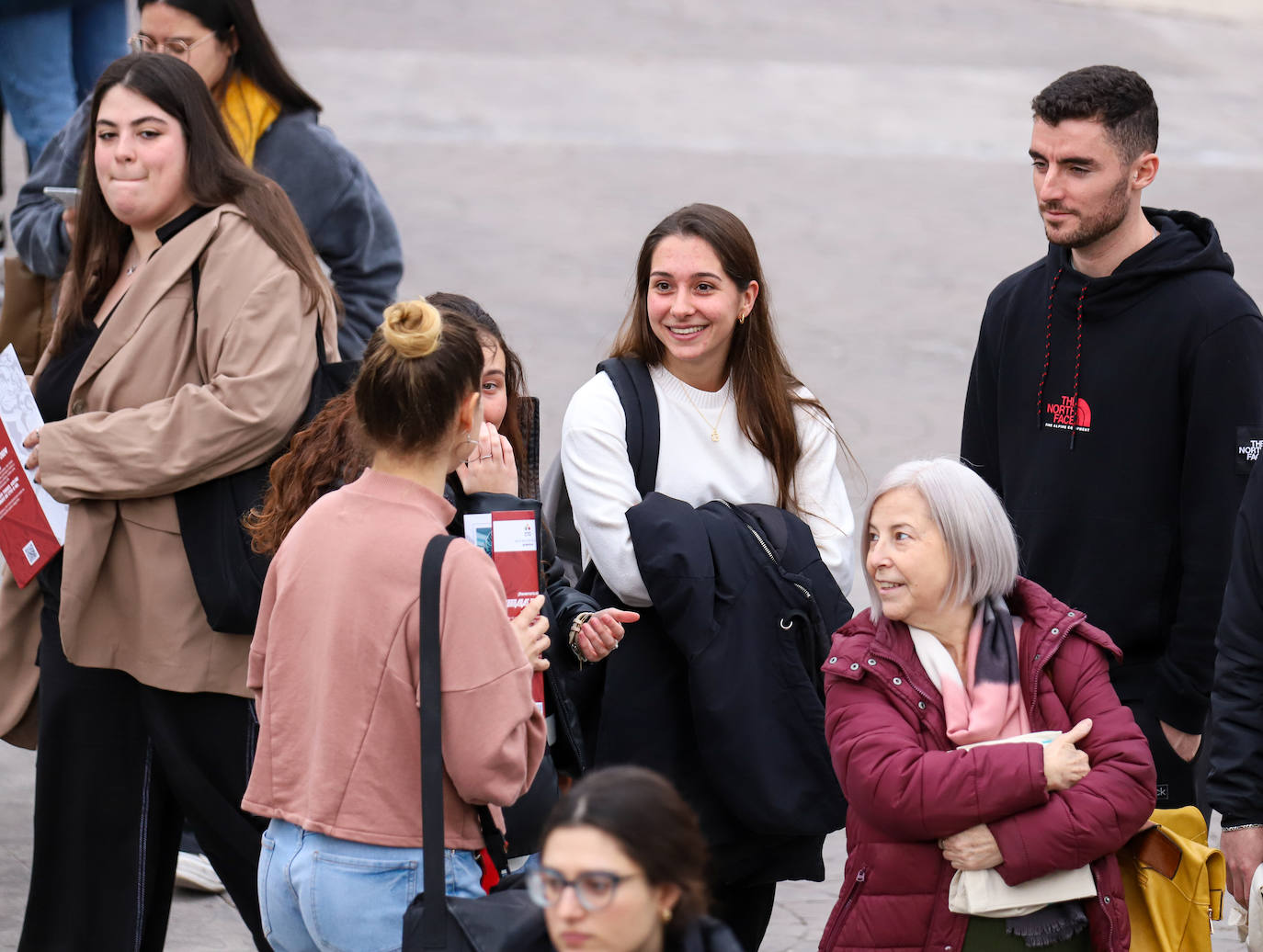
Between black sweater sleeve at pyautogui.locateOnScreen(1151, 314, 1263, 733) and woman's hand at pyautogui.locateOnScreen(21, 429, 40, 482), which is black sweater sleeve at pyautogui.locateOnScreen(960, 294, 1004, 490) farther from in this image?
woman's hand at pyautogui.locateOnScreen(21, 429, 40, 482)

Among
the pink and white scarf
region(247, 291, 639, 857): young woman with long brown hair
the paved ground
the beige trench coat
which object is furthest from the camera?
the paved ground

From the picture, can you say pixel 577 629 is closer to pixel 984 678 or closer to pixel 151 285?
pixel 984 678

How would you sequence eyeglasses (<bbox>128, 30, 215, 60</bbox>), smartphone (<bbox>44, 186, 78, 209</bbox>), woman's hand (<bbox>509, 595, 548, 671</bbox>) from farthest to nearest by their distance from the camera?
eyeglasses (<bbox>128, 30, 215, 60</bbox>)
smartphone (<bbox>44, 186, 78, 209</bbox>)
woman's hand (<bbox>509, 595, 548, 671</bbox>)

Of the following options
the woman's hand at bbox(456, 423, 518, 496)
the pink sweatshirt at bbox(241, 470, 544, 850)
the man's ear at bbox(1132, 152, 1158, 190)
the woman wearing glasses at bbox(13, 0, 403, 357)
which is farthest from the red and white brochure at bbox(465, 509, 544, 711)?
the woman wearing glasses at bbox(13, 0, 403, 357)

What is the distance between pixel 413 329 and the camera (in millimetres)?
2889

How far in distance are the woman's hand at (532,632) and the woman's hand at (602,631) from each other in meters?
0.40

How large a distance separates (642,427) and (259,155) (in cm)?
168

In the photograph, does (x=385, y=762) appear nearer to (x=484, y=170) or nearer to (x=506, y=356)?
(x=506, y=356)

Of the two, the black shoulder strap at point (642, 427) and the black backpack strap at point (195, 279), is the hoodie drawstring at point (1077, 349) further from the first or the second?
the black backpack strap at point (195, 279)

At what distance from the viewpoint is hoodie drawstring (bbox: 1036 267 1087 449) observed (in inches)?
152

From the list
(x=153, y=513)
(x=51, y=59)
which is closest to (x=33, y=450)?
(x=153, y=513)

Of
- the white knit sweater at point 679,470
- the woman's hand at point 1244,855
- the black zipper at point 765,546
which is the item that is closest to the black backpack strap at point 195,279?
the white knit sweater at point 679,470

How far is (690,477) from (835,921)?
1.03 meters

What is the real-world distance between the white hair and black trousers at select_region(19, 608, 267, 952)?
5.11 feet
